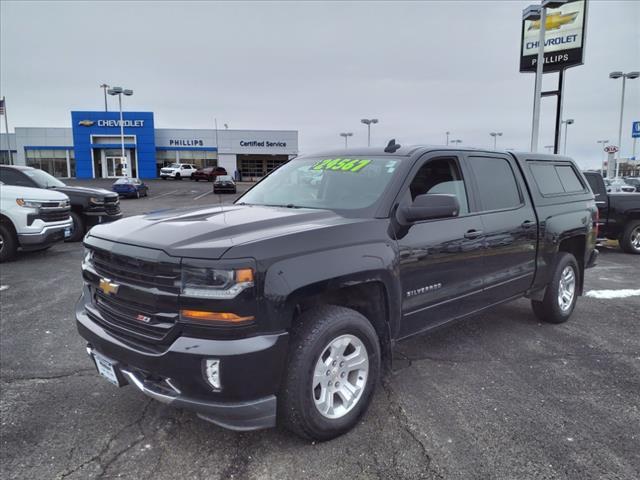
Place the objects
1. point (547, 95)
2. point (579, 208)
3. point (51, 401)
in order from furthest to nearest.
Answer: point (547, 95), point (579, 208), point (51, 401)

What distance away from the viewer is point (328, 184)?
12.7 feet

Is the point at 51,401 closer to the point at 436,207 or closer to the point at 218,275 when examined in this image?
the point at 218,275

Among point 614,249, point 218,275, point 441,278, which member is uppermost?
point 218,275

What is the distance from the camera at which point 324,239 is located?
2.82m

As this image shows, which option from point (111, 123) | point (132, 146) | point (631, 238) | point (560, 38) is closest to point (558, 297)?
point (631, 238)

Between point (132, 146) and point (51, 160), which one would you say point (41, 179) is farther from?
point (51, 160)

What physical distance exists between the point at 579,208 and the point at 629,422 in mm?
2861

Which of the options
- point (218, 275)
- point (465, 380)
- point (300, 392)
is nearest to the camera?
point (218, 275)

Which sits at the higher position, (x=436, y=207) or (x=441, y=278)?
(x=436, y=207)

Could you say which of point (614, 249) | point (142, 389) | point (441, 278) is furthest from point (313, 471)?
point (614, 249)

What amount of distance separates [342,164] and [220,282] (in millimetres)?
1914

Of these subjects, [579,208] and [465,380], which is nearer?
[465,380]

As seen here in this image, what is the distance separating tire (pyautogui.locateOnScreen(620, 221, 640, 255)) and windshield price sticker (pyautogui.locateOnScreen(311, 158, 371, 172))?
9217 millimetres

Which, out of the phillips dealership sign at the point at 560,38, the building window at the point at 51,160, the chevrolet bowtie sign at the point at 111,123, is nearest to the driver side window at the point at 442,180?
the phillips dealership sign at the point at 560,38
